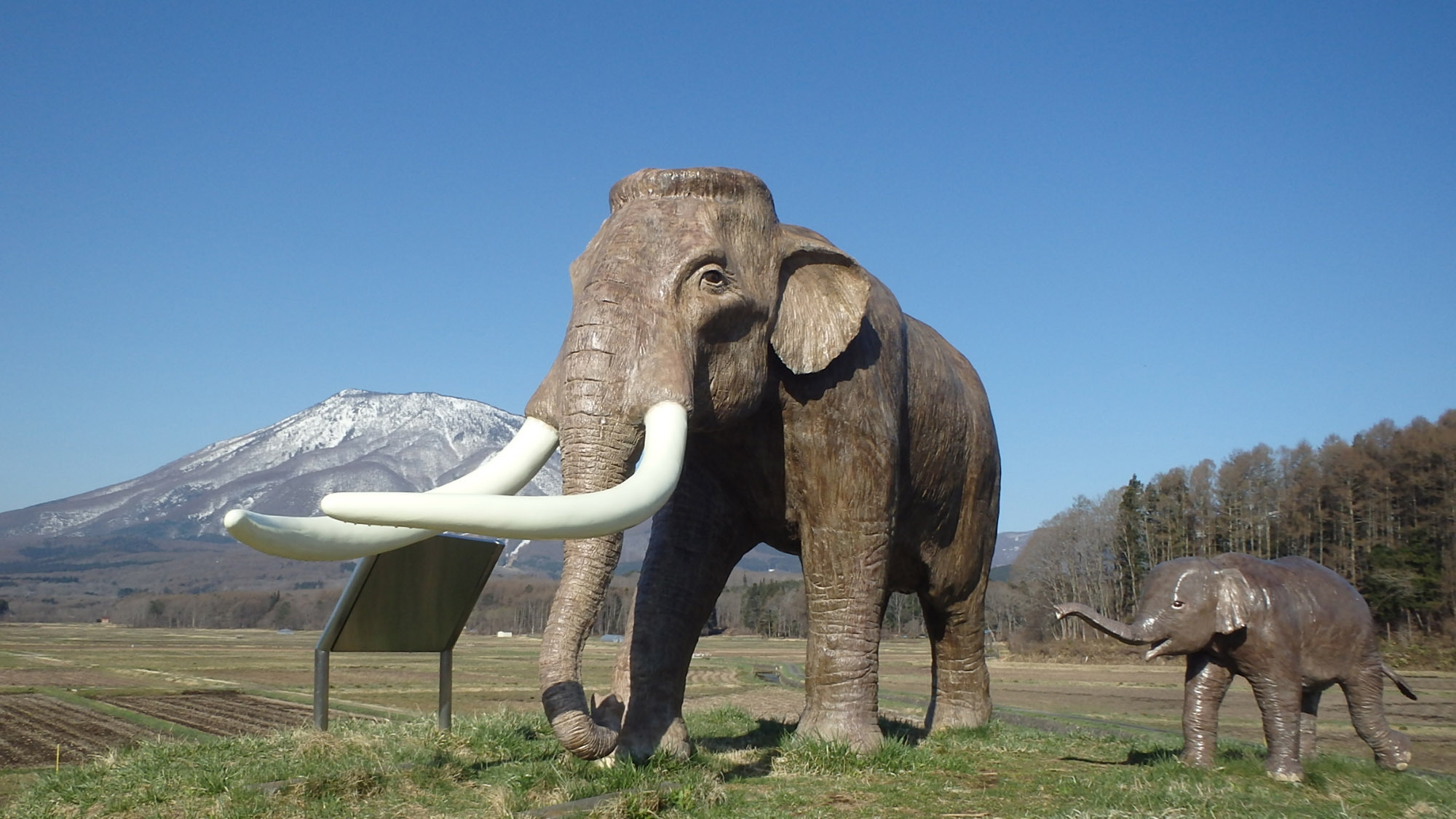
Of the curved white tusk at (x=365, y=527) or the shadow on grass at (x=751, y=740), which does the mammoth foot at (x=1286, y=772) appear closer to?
the shadow on grass at (x=751, y=740)

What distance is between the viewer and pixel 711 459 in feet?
22.6

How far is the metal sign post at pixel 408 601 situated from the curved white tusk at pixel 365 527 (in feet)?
5.19

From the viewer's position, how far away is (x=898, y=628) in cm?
8019

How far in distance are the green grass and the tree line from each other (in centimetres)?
3318

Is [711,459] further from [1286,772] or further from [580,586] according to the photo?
[1286,772]

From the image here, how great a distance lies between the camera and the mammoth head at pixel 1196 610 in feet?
20.1

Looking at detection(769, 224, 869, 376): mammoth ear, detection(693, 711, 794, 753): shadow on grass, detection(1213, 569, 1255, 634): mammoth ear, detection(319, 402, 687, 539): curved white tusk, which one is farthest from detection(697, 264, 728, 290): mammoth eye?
detection(1213, 569, 1255, 634): mammoth ear

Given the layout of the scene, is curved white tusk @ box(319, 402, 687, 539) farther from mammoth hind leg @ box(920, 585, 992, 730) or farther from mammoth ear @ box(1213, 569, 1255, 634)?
mammoth hind leg @ box(920, 585, 992, 730)

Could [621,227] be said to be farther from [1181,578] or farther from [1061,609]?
[1181,578]

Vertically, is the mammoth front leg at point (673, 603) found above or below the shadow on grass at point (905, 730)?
above

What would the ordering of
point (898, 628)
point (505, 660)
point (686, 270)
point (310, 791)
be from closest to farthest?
point (310, 791) → point (686, 270) → point (505, 660) → point (898, 628)

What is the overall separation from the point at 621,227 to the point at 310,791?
3.30 m

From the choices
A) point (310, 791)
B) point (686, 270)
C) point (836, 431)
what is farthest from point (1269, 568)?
point (310, 791)

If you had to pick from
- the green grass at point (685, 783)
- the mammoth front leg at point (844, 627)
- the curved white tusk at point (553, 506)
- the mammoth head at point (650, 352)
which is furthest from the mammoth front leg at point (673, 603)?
the curved white tusk at point (553, 506)
